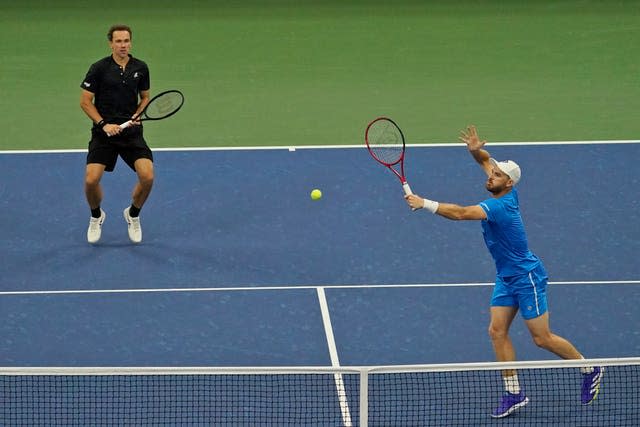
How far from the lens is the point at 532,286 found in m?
8.17

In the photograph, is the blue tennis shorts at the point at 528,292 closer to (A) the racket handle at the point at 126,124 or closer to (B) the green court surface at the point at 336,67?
(A) the racket handle at the point at 126,124

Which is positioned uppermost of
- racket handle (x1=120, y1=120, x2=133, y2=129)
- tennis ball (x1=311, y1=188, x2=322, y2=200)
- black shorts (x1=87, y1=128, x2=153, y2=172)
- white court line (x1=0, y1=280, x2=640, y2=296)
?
racket handle (x1=120, y1=120, x2=133, y2=129)

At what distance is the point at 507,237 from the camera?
8.16 meters

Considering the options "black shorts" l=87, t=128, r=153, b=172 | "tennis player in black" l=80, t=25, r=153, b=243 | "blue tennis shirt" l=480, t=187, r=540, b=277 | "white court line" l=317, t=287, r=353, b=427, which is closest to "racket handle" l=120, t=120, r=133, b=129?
"tennis player in black" l=80, t=25, r=153, b=243

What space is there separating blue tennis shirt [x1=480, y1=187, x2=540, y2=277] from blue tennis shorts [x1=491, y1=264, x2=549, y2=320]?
0.14 feet

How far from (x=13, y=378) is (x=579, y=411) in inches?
162

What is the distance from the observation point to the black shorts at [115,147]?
11.0 m

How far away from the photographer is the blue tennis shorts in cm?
817

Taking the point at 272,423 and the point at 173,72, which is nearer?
the point at 272,423

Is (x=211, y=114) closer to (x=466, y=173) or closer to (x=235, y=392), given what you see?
(x=466, y=173)

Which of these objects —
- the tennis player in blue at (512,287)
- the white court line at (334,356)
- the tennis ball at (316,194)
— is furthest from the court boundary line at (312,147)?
the tennis player in blue at (512,287)

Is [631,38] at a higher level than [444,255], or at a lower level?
higher

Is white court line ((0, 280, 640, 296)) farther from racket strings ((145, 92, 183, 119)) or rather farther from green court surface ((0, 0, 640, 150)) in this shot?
green court surface ((0, 0, 640, 150))

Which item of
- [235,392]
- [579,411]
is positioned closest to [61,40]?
[235,392]
